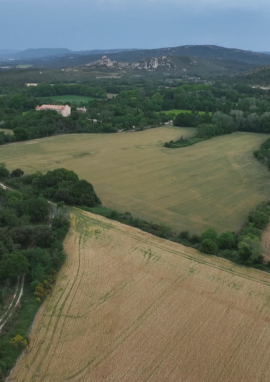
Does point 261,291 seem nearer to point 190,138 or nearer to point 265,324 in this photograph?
point 265,324

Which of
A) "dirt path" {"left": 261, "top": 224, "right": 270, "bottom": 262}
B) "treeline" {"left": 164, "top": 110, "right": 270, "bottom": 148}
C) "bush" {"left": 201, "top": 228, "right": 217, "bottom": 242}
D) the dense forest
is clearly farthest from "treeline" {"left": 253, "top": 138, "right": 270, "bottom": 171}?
"bush" {"left": 201, "top": 228, "right": 217, "bottom": 242}

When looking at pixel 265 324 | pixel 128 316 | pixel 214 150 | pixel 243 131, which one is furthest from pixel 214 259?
pixel 243 131

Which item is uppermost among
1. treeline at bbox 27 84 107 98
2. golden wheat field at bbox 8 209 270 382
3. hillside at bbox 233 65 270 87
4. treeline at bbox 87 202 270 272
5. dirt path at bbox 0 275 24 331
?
hillside at bbox 233 65 270 87

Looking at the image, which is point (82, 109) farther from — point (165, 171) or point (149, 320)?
point (149, 320)

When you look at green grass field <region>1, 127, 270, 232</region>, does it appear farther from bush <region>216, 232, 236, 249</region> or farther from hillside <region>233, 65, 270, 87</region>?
hillside <region>233, 65, 270, 87</region>

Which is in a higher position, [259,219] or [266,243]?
[259,219]

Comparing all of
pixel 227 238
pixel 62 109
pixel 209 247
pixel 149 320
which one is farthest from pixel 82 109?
pixel 149 320
